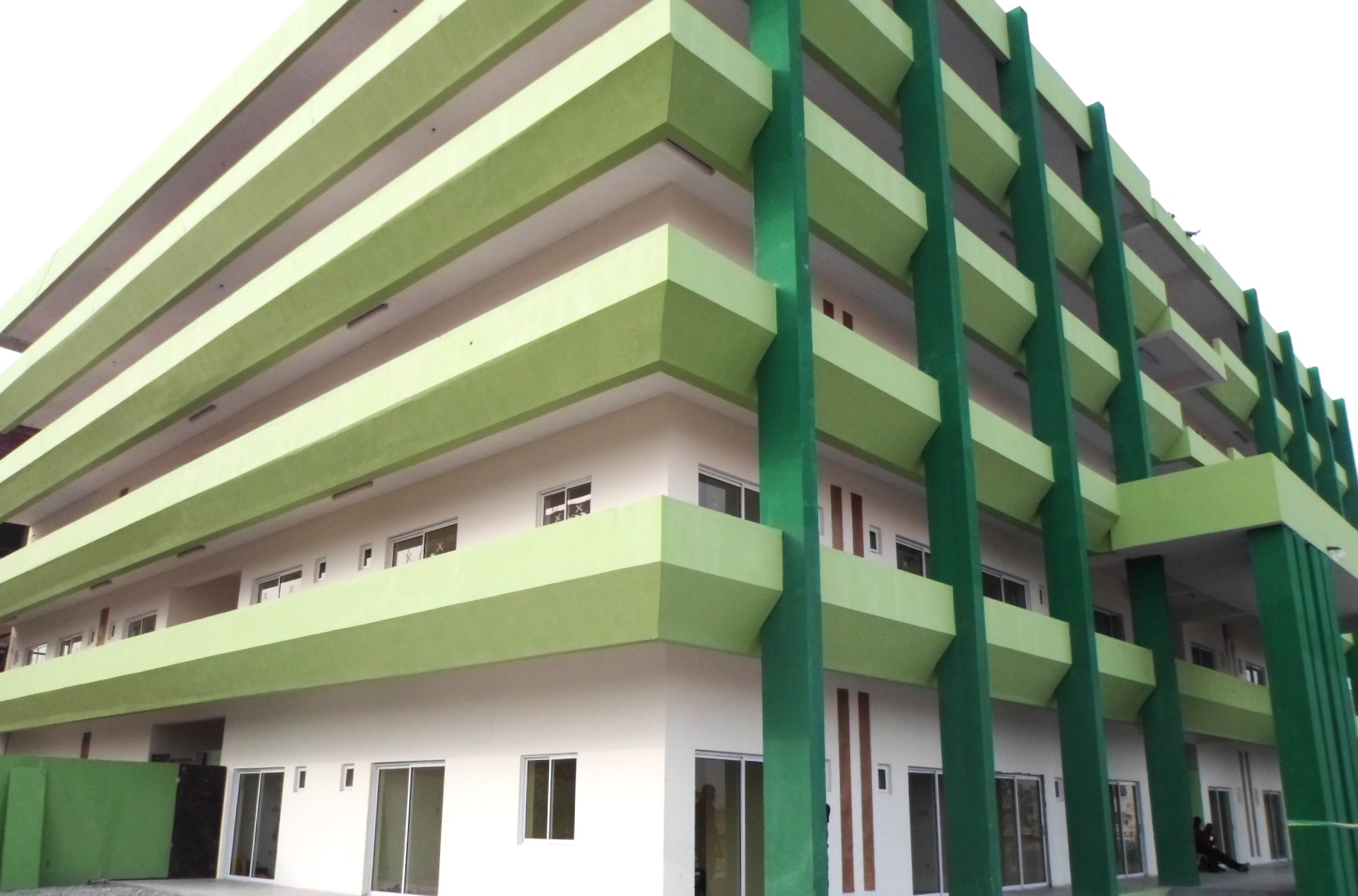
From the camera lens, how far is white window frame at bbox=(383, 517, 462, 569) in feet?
66.7

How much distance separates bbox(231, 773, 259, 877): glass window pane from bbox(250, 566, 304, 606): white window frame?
12.9 feet

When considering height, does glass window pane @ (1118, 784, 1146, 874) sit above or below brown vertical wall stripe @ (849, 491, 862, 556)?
below

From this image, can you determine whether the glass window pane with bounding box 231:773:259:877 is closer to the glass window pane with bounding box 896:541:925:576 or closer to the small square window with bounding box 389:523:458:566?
the small square window with bounding box 389:523:458:566

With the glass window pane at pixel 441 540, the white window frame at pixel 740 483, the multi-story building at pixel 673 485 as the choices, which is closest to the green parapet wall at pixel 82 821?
the multi-story building at pixel 673 485

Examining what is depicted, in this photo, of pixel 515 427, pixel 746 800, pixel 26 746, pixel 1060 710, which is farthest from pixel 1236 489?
pixel 26 746

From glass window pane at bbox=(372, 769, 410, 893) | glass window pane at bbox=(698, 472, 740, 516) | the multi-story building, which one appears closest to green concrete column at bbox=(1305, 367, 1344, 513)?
the multi-story building

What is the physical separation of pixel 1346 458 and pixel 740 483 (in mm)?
39126

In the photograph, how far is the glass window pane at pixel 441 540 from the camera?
66.3 ft

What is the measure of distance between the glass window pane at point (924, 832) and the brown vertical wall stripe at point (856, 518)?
4241 mm

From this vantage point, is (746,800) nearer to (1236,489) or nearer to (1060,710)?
(1060,710)

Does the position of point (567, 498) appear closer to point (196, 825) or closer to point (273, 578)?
point (273, 578)

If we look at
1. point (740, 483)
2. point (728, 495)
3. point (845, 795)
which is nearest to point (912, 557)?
point (845, 795)

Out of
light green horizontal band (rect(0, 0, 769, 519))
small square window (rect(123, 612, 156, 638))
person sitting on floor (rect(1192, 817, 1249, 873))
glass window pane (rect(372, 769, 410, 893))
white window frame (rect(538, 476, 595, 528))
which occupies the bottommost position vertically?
person sitting on floor (rect(1192, 817, 1249, 873))

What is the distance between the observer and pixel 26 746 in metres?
35.6
